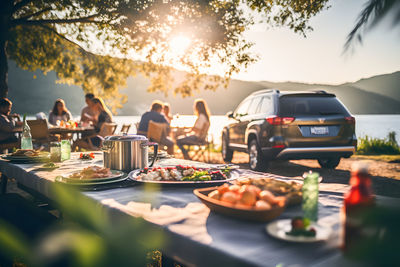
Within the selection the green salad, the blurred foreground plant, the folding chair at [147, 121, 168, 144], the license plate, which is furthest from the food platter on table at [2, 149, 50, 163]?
the license plate

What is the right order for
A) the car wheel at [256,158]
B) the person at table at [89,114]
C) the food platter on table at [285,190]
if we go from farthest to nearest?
1. the person at table at [89,114]
2. the car wheel at [256,158]
3. the food platter on table at [285,190]

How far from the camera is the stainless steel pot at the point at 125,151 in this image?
2340 millimetres

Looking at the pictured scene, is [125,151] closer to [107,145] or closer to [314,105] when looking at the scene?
[107,145]

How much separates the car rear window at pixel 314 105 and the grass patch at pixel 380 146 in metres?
6.57

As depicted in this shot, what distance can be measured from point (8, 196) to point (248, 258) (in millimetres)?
2780

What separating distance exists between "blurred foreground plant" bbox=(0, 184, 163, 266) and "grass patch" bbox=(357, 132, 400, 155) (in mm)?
14146

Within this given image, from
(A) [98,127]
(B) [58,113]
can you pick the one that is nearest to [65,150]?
(A) [98,127]

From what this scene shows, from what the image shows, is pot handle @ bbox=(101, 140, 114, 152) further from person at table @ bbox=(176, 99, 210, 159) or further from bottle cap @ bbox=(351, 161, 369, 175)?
person at table @ bbox=(176, 99, 210, 159)

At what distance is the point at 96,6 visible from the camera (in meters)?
9.08

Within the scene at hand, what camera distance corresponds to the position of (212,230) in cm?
121

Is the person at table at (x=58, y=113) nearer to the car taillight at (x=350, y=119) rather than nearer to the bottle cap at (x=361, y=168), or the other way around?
the car taillight at (x=350, y=119)

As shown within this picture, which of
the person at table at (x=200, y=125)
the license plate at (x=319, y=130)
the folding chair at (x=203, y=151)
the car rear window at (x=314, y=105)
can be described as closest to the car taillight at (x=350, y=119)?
the car rear window at (x=314, y=105)

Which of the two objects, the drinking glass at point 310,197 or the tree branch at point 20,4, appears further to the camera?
the tree branch at point 20,4

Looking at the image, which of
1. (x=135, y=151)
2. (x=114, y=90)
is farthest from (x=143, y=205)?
(x=114, y=90)
